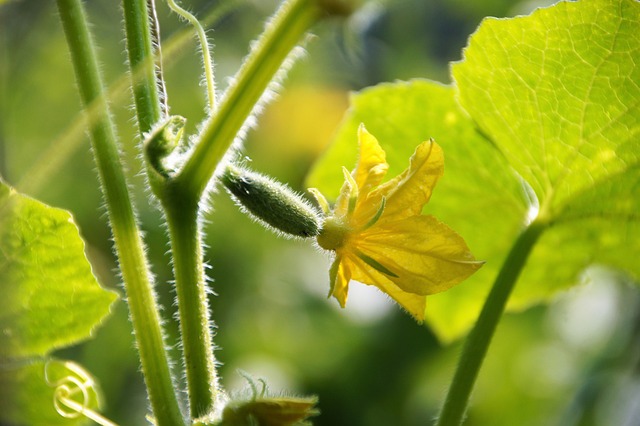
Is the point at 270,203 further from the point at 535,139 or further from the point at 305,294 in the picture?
the point at 305,294

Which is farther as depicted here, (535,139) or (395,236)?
(535,139)

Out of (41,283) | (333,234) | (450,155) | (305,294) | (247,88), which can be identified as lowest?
(41,283)

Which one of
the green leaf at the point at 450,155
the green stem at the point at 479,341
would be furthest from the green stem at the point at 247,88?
the green leaf at the point at 450,155

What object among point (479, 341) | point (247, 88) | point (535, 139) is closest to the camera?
point (247, 88)

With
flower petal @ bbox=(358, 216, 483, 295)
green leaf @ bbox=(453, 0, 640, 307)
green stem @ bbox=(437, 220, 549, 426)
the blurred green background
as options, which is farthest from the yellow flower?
the blurred green background

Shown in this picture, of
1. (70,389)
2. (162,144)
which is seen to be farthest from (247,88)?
(70,389)

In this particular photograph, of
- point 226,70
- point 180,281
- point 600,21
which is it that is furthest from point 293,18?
point 226,70

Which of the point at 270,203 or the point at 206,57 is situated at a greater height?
the point at 206,57
